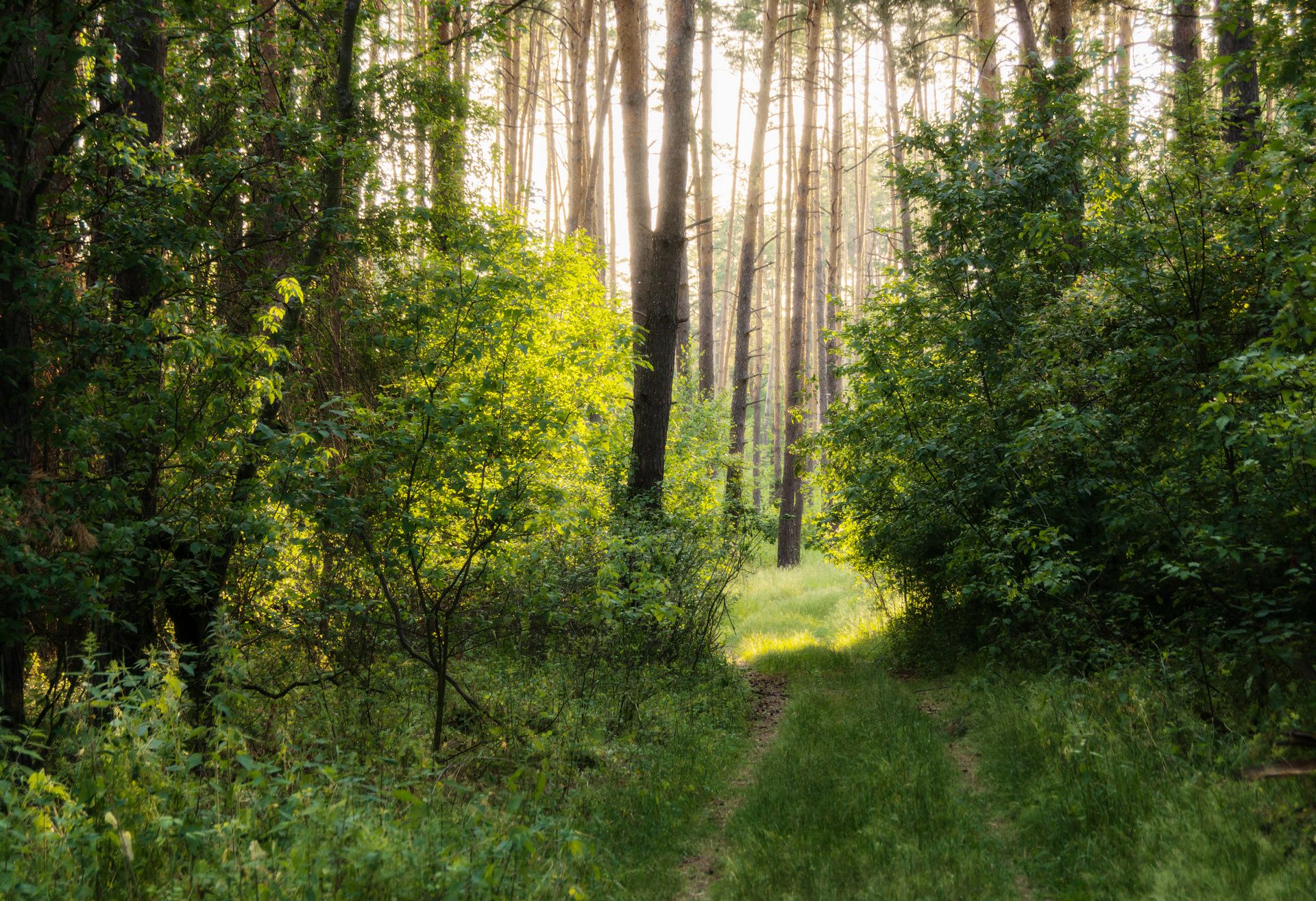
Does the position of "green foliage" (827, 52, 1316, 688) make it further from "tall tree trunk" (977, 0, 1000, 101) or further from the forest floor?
"tall tree trunk" (977, 0, 1000, 101)

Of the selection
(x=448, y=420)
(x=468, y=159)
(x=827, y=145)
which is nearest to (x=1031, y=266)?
(x=448, y=420)

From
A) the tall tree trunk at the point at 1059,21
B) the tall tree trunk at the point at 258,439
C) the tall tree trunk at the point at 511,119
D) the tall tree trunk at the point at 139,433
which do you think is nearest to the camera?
the tall tree trunk at the point at 139,433

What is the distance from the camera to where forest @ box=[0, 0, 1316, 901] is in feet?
13.1

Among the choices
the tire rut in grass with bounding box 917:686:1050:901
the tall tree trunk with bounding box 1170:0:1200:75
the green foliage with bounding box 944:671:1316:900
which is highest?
the tall tree trunk with bounding box 1170:0:1200:75

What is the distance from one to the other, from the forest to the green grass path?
0.04m

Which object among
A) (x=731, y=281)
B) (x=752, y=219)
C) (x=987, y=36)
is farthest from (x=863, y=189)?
(x=987, y=36)

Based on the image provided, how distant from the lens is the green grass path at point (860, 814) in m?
4.33

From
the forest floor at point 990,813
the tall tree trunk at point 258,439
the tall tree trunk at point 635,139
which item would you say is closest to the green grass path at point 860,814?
the forest floor at point 990,813

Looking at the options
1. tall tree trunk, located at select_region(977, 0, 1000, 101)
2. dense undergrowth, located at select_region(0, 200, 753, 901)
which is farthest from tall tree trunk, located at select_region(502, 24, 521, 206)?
dense undergrowth, located at select_region(0, 200, 753, 901)

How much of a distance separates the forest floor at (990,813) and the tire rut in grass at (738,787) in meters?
0.02

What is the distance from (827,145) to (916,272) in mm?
22280

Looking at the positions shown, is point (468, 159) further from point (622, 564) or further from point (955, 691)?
point (955, 691)

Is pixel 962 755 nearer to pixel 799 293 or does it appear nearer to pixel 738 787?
pixel 738 787

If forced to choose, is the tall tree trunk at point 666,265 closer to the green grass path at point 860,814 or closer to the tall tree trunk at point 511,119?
the green grass path at point 860,814
